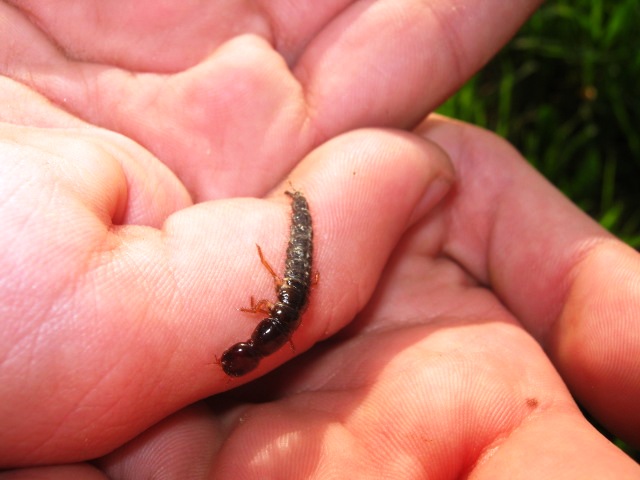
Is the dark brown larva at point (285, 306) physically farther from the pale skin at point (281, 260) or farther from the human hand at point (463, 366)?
the human hand at point (463, 366)

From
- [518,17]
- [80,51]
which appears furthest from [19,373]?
[518,17]

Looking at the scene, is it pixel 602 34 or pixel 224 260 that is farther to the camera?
pixel 602 34

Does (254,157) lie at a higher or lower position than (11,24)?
lower

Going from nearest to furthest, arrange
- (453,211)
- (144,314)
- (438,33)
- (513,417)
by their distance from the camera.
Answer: (144,314) → (513,417) → (438,33) → (453,211)

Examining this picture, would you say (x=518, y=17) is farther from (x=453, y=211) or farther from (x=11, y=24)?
(x=11, y=24)

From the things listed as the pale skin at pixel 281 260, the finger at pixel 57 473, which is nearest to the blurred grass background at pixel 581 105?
the pale skin at pixel 281 260

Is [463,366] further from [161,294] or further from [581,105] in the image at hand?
[581,105]

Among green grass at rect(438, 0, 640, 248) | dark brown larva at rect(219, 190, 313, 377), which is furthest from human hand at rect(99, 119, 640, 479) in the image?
green grass at rect(438, 0, 640, 248)
